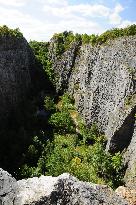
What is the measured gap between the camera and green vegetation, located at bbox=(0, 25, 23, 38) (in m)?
46.9

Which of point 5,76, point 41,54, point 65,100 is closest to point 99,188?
point 5,76

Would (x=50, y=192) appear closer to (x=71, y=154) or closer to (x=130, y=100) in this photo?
(x=130, y=100)

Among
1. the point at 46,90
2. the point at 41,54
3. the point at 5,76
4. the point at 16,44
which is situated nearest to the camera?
the point at 5,76

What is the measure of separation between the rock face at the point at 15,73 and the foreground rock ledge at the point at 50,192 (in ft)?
123

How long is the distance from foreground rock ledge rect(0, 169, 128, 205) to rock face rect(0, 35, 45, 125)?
37386 millimetres

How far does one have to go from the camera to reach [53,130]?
4622 centimetres

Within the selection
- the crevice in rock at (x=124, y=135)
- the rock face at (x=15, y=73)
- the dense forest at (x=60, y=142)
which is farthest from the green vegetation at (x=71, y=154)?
the rock face at (x=15, y=73)

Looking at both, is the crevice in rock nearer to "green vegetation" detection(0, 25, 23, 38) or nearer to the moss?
the moss

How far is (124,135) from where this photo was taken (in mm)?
38938

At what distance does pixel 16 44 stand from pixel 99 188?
44597 mm

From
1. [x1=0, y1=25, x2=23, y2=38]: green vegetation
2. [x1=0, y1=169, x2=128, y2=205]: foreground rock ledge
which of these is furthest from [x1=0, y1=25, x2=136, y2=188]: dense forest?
[x1=0, y1=169, x2=128, y2=205]: foreground rock ledge

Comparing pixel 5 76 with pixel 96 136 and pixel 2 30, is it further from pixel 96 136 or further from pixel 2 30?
pixel 96 136

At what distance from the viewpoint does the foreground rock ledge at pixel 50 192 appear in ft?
26.6

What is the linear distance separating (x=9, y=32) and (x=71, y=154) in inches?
759
